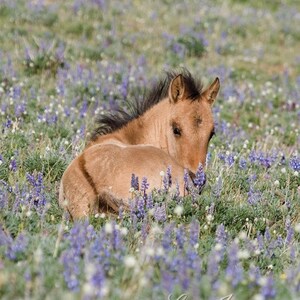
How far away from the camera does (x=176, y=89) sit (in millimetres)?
6457

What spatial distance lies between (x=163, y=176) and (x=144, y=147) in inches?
17.6

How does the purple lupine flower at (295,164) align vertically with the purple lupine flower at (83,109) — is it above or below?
above

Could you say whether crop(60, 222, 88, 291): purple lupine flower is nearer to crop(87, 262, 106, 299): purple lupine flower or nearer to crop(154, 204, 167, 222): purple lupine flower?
crop(87, 262, 106, 299): purple lupine flower

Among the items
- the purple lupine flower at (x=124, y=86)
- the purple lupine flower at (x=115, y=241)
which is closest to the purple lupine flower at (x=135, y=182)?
the purple lupine flower at (x=115, y=241)

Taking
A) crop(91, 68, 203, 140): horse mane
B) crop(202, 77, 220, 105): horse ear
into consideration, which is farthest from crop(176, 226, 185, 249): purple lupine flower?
crop(202, 77, 220, 105): horse ear

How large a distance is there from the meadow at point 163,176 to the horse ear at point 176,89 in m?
0.88

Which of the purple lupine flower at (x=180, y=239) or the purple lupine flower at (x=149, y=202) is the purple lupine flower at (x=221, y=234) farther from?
the purple lupine flower at (x=149, y=202)

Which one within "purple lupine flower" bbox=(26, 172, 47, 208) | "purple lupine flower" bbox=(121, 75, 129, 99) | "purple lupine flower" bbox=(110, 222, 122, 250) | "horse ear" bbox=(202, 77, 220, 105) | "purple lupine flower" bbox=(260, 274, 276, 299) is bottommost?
"purple lupine flower" bbox=(121, 75, 129, 99)

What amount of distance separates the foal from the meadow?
19 centimetres

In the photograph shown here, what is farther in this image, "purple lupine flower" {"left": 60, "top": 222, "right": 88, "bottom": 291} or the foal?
the foal

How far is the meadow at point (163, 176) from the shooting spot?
11.8 ft

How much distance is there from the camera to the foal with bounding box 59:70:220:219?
5152mm

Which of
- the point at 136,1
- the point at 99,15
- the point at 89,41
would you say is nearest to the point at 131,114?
the point at 89,41

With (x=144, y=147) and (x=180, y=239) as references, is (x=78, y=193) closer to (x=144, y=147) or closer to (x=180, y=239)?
(x=144, y=147)
